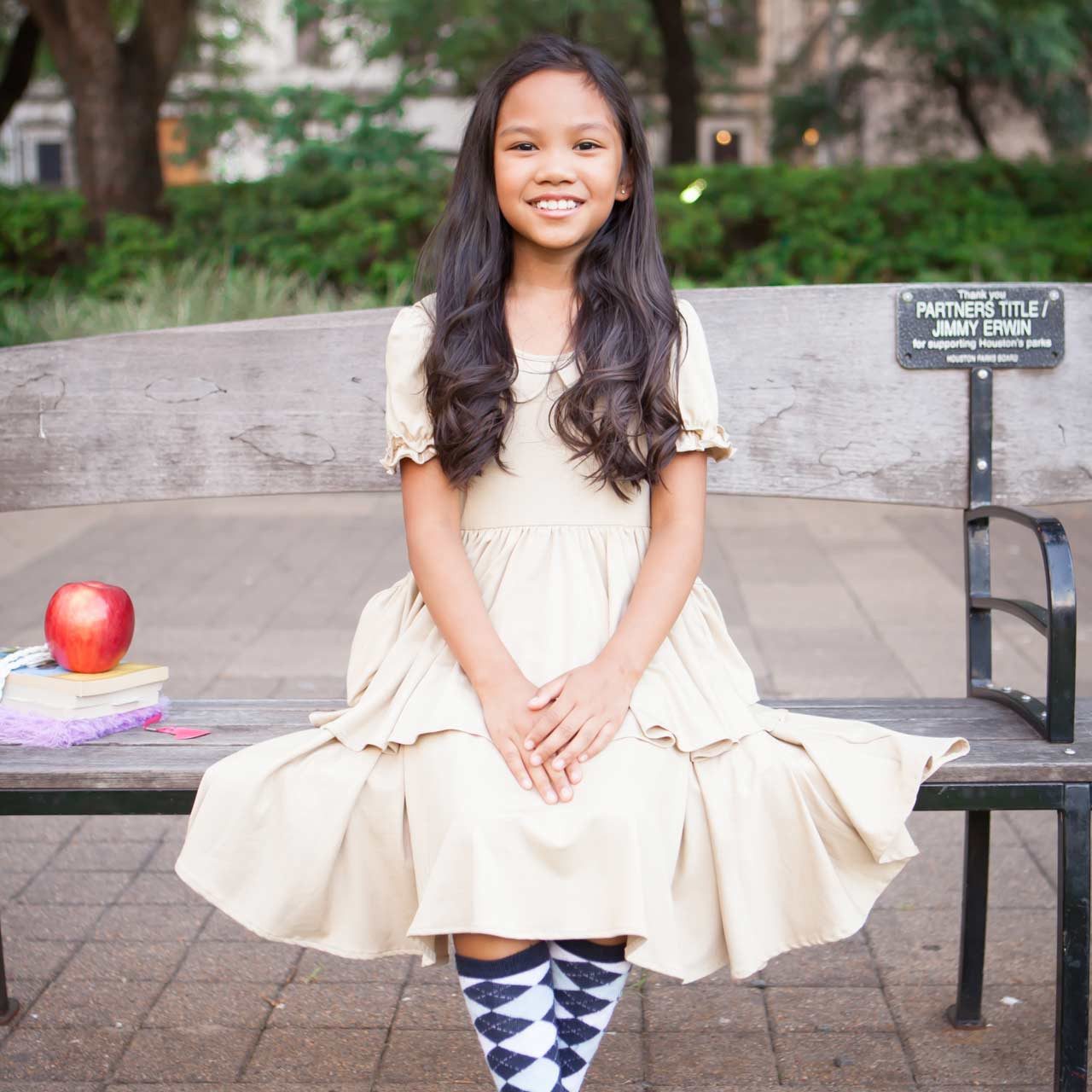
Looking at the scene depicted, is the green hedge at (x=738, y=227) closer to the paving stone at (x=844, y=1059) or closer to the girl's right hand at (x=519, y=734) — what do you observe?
the paving stone at (x=844, y=1059)

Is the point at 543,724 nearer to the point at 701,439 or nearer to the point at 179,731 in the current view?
the point at 701,439

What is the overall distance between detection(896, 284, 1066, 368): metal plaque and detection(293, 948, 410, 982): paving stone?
1549mm

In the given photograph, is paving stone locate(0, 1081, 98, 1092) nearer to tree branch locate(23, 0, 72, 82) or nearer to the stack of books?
the stack of books

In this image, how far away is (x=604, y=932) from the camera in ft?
6.25

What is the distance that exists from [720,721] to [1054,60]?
14915 millimetres

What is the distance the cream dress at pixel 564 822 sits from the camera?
191cm

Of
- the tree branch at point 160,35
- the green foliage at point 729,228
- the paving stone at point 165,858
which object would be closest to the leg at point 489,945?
the paving stone at point 165,858

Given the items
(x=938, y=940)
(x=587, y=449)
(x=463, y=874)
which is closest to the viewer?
(x=463, y=874)

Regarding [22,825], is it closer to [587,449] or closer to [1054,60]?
[587,449]

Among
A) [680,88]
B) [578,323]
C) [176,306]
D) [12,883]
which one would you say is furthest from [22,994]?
[680,88]

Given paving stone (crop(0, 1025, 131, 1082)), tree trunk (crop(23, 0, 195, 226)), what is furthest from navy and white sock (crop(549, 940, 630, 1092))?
tree trunk (crop(23, 0, 195, 226))

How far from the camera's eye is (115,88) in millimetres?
11055

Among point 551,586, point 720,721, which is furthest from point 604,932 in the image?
point 551,586

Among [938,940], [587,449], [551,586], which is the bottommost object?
[938,940]
